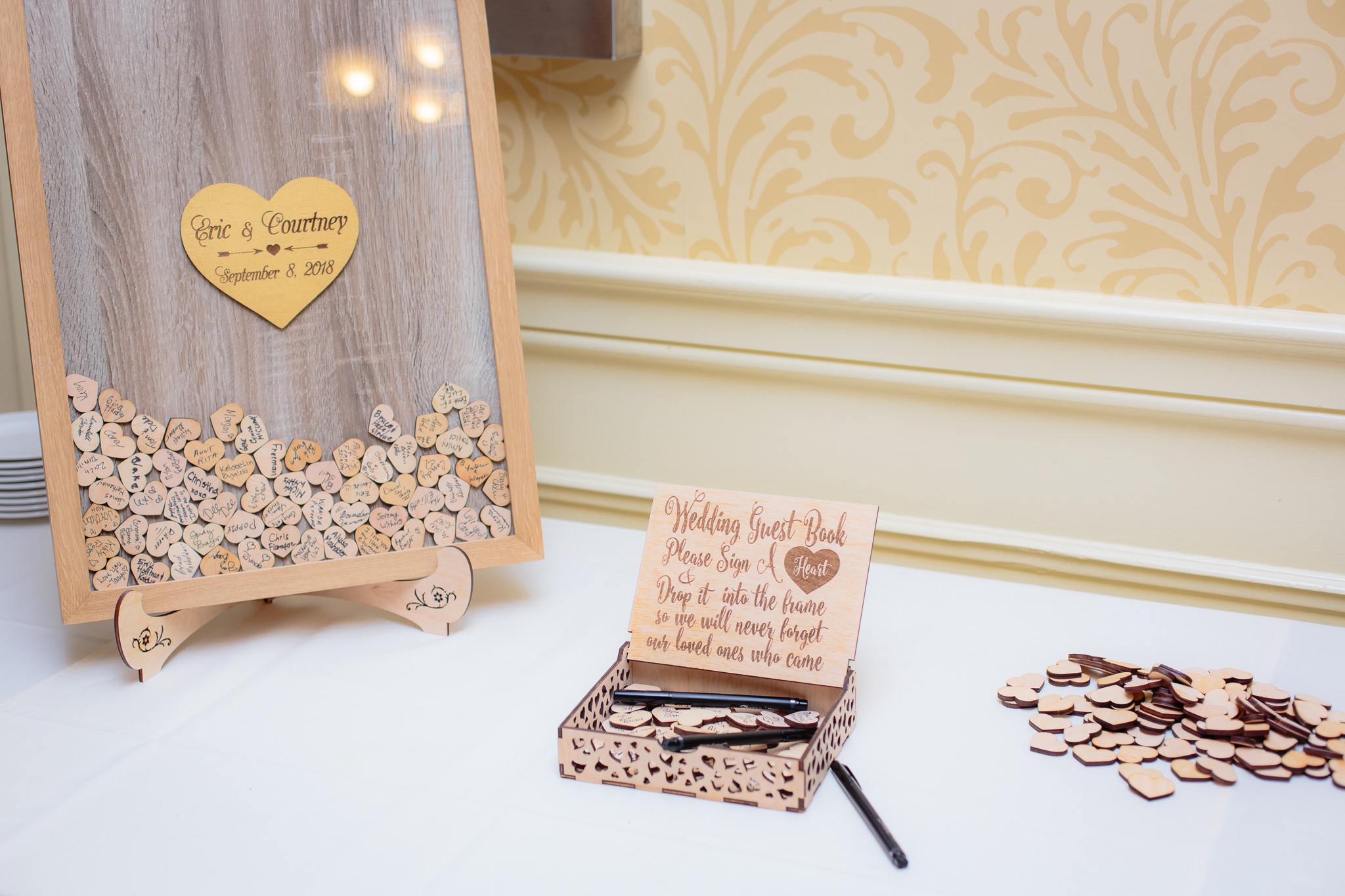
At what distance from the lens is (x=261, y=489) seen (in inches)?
37.5

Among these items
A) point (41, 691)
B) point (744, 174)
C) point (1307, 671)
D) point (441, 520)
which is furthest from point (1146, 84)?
point (41, 691)

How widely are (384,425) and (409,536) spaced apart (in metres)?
0.11

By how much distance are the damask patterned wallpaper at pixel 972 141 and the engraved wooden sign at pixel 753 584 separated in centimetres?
52

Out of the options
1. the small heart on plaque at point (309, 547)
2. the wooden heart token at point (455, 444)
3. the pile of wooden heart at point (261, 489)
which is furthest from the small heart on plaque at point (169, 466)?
the wooden heart token at point (455, 444)

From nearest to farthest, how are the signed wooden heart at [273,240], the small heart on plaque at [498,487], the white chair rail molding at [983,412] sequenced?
the signed wooden heart at [273,240], the small heart on plaque at [498,487], the white chair rail molding at [983,412]

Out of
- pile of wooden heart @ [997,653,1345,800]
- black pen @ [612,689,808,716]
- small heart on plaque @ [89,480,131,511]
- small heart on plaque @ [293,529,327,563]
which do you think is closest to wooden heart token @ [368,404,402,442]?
small heart on plaque @ [293,529,327,563]

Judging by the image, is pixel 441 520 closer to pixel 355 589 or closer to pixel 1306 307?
pixel 355 589

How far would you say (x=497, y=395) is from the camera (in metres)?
1.01

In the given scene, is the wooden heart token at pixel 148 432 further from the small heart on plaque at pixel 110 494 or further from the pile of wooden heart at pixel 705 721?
the pile of wooden heart at pixel 705 721

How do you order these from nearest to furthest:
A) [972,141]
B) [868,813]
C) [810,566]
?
[868,813] < [810,566] < [972,141]

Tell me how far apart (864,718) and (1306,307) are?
701mm

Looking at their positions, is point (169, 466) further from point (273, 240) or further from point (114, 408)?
point (273, 240)

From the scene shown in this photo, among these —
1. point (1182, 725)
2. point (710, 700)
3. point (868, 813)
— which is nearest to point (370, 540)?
point (710, 700)

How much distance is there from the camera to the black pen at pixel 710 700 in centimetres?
82
